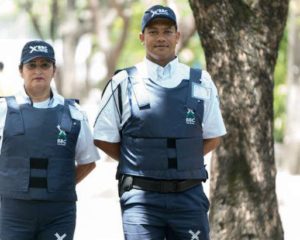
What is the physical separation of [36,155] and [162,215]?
81cm

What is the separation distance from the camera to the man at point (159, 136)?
550 centimetres

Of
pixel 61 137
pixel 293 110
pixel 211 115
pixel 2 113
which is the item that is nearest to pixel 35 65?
pixel 2 113

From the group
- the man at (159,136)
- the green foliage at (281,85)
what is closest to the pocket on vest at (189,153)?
the man at (159,136)

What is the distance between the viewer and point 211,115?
19.2ft

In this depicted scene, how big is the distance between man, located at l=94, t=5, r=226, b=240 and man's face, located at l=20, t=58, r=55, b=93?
1.16ft

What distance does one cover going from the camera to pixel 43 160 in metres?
5.63

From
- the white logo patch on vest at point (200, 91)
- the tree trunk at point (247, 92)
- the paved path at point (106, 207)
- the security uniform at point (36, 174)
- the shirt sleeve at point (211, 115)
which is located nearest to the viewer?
the security uniform at point (36, 174)

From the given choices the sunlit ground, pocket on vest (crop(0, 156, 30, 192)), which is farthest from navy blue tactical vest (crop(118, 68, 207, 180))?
the sunlit ground

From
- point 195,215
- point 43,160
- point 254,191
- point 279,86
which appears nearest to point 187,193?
point 195,215

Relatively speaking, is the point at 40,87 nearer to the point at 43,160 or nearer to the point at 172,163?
the point at 43,160

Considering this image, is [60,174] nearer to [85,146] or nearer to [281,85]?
[85,146]

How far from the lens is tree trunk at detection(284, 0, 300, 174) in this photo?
72.5 ft

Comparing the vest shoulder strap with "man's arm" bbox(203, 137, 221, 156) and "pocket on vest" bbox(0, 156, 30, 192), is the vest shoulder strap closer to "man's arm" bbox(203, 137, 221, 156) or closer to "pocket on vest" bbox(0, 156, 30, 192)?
"man's arm" bbox(203, 137, 221, 156)

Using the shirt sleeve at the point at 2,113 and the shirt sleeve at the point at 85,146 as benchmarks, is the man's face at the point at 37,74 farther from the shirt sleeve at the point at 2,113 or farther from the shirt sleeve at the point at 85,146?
the shirt sleeve at the point at 85,146
